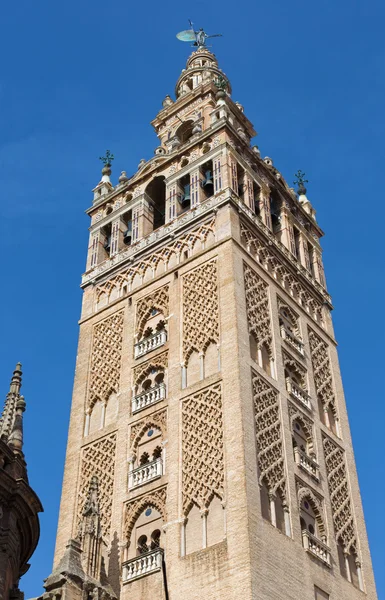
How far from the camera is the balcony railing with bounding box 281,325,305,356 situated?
2566 centimetres

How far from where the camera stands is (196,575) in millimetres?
19609

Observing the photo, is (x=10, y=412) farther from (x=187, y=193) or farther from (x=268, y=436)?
(x=187, y=193)

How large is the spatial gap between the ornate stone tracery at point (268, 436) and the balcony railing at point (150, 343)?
3.20m

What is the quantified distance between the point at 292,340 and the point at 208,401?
178 inches

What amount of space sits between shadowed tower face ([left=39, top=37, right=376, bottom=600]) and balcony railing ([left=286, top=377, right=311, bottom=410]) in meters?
0.09

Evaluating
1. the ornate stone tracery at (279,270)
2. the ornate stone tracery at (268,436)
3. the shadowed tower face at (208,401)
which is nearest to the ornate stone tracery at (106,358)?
the shadowed tower face at (208,401)

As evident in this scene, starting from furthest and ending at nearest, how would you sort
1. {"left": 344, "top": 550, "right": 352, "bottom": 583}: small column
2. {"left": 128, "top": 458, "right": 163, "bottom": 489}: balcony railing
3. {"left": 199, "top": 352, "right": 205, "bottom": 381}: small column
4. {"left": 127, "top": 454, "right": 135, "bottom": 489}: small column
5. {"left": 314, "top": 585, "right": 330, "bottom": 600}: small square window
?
{"left": 199, "top": 352, "right": 205, "bottom": 381}: small column < {"left": 127, "top": 454, "right": 135, "bottom": 489}: small column < {"left": 344, "top": 550, "right": 352, "bottom": 583}: small column < {"left": 128, "top": 458, "right": 163, "bottom": 489}: balcony railing < {"left": 314, "top": 585, "right": 330, "bottom": 600}: small square window

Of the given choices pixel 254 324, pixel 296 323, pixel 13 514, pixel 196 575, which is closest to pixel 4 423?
pixel 13 514

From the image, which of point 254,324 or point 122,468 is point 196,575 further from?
point 254,324

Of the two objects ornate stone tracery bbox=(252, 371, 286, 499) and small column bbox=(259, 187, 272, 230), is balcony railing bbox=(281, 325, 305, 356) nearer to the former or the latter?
ornate stone tracery bbox=(252, 371, 286, 499)

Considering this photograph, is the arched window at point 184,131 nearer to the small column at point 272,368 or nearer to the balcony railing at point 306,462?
the small column at point 272,368

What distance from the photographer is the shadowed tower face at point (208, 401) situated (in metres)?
20.2

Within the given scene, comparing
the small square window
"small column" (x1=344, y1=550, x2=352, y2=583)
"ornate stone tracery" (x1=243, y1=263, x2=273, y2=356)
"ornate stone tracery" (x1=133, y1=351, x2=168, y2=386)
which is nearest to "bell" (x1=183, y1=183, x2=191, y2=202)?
"ornate stone tracery" (x1=243, y1=263, x2=273, y2=356)

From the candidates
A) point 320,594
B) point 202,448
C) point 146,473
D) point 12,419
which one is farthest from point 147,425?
point 320,594
